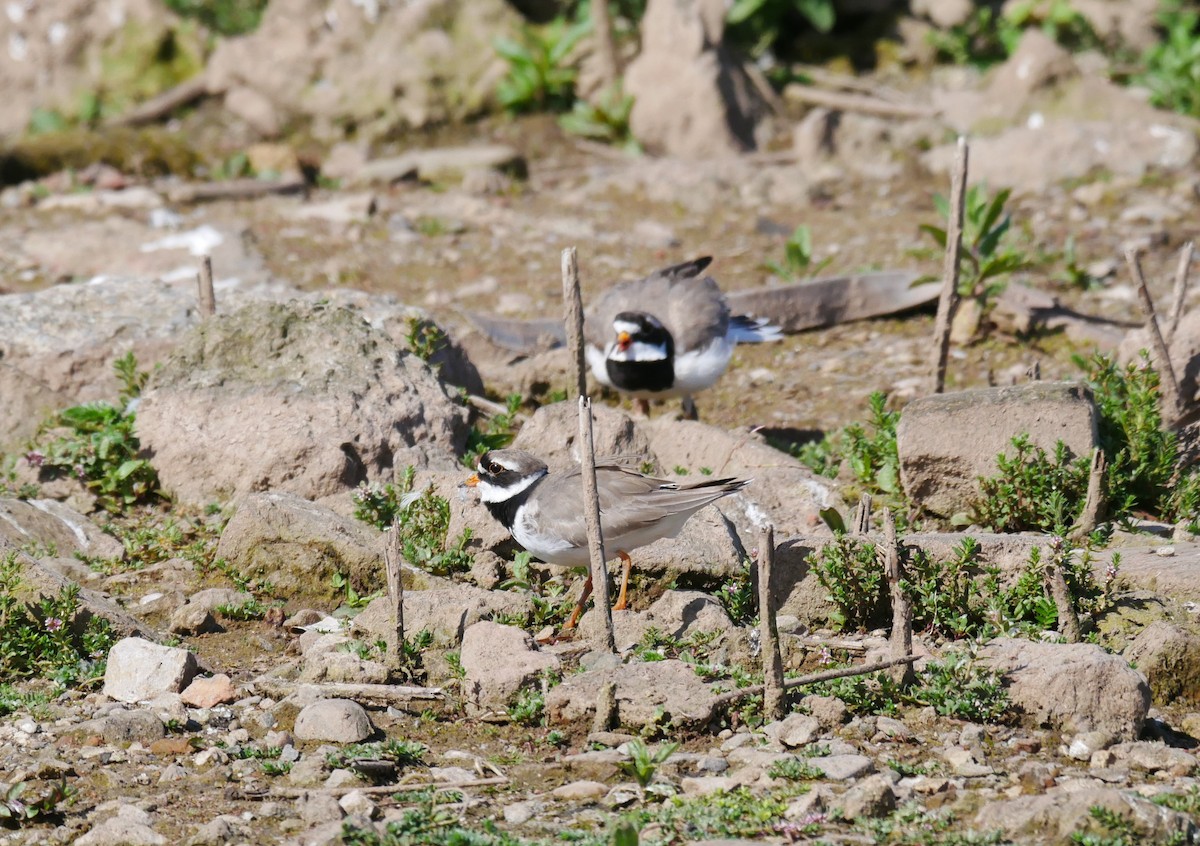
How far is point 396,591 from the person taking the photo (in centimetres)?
584

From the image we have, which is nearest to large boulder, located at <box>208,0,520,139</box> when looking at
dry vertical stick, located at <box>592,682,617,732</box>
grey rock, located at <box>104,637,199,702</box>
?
grey rock, located at <box>104,637,199,702</box>

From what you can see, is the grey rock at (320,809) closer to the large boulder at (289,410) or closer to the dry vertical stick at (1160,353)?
the large boulder at (289,410)

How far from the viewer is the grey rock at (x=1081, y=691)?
529 cm

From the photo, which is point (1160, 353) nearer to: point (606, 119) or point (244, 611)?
point (244, 611)

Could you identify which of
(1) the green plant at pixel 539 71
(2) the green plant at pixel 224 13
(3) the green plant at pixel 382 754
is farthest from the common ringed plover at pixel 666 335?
(2) the green plant at pixel 224 13

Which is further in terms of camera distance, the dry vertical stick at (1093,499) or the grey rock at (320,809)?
the dry vertical stick at (1093,499)

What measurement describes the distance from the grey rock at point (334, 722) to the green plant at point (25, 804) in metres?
0.89

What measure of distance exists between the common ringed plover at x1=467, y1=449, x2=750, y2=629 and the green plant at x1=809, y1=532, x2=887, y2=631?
52cm

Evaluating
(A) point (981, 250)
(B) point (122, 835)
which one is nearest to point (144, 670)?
(B) point (122, 835)

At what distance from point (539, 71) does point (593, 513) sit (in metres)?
10.5

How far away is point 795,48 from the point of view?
642 inches

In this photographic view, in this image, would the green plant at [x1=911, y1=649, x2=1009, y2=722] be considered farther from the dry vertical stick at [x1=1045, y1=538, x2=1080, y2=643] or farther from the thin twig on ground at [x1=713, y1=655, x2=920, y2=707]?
the dry vertical stick at [x1=1045, y1=538, x2=1080, y2=643]

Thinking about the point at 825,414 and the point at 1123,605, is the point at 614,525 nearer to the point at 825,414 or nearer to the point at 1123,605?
the point at 1123,605

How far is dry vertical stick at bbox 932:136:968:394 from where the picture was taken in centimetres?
773
